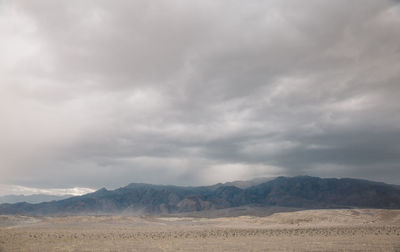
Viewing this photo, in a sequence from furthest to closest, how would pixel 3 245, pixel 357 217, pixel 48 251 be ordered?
pixel 357 217
pixel 3 245
pixel 48 251

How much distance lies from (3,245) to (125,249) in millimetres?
15581

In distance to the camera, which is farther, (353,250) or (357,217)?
(357,217)

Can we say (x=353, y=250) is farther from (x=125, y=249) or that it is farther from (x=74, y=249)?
(x=74, y=249)

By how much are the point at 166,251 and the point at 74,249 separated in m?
10.5

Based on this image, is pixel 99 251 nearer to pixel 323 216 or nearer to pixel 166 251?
pixel 166 251


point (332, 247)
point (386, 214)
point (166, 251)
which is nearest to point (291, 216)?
point (386, 214)

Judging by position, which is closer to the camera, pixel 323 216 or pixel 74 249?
pixel 74 249

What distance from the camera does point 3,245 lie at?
131ft

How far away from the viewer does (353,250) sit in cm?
3506

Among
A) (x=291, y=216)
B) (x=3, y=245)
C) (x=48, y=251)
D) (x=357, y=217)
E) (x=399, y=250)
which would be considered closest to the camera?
(x=399, y=250)

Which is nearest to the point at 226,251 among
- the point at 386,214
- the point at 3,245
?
the point at 3,245

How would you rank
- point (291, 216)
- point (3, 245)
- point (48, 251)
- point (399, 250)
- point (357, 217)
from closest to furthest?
point (399, 250) < point (48, 251) < point (3, 245) < point (357, 217) < point (291, 216)

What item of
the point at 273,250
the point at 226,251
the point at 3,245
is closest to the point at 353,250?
the point at 273,250

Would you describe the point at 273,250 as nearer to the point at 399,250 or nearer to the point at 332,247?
the point at 332,247
